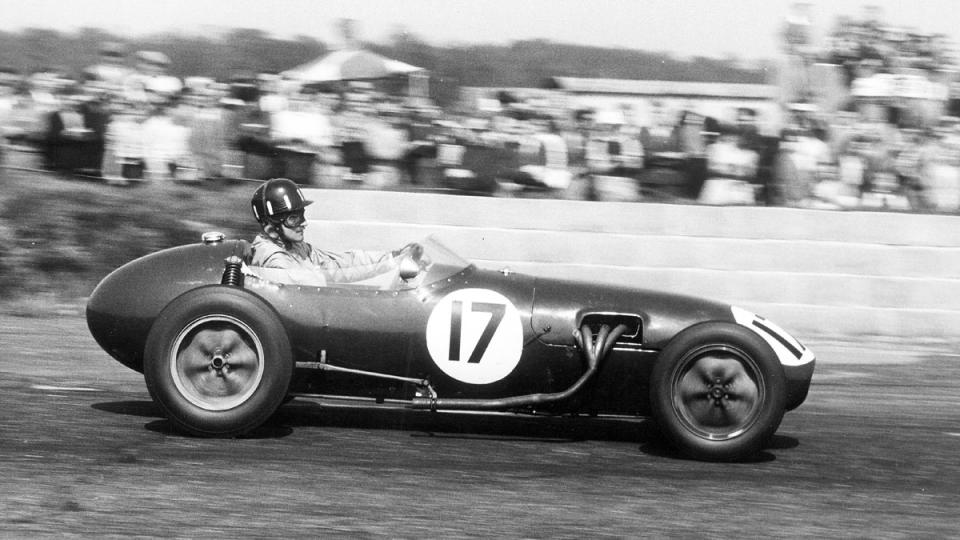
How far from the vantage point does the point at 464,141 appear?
38.1ft

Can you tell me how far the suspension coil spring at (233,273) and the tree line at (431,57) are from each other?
6909 mm

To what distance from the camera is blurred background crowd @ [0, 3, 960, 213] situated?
11336mm

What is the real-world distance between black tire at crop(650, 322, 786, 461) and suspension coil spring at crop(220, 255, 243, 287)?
2005mm

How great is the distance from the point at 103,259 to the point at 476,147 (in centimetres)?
339

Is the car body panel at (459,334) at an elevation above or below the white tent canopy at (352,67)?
below

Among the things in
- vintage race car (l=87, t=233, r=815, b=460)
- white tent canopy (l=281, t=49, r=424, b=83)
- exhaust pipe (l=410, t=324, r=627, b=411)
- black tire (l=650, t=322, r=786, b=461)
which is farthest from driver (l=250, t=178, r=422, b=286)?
white tent canopy (l=281, t=49, r=424, b=83)

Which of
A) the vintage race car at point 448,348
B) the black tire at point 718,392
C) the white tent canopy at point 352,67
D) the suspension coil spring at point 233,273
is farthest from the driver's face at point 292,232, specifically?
the white tent canopy at point 352,67

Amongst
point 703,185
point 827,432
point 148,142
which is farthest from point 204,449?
point 703,185

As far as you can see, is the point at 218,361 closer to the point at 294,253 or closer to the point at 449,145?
the point at 294,253

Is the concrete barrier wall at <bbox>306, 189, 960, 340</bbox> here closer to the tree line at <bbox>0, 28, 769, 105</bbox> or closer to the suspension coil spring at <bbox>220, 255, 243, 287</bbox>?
the tree line at <bbox>0, 28, 769, 105</bbox>

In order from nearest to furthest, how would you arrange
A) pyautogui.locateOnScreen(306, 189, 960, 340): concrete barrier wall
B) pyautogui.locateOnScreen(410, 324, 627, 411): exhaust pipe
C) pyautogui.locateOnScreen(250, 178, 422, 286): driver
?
pyautogui.locateOnScreen(410, 324, 627, 411): exhaust pipe < pyautogui.locateOnScreen(250, 178, 422, 286): driver < pyautogui.locateOnScreen(306, 189, 960, 340): concrete barrier wall

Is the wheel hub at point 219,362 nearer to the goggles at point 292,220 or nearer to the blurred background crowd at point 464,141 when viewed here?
the goggles at point 292,220

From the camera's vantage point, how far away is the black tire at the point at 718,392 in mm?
5789

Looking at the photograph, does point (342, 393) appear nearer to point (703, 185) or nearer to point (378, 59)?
point (703, 185)
